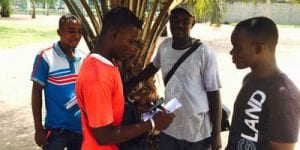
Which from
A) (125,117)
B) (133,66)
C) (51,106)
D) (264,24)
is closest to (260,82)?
(264,24)

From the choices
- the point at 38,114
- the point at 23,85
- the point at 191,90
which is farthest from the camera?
the point at 23,85

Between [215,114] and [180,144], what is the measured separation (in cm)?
31

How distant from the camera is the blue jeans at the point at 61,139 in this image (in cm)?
282

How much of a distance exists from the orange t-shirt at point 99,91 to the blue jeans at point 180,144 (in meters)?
0.96

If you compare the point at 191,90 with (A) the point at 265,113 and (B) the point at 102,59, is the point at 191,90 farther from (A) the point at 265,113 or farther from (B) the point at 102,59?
(B) the point at 102,59

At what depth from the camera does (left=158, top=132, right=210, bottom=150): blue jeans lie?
2801mm

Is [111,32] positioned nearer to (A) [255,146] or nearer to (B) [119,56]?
(B) [119,56]

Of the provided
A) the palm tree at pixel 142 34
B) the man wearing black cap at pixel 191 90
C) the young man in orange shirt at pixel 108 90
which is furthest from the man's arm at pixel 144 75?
the young man in orange shirt at pixel 108 90

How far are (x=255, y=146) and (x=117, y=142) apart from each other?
0.65 meters

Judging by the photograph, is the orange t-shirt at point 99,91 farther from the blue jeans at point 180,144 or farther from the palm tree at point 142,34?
the palm tree at point 142,34

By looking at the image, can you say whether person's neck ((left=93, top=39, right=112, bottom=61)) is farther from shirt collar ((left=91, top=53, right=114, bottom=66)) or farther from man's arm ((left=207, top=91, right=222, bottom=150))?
man's arm ((left=207, top=91, right=222, bottom=150))

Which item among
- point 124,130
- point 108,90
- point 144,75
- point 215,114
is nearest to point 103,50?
point 108,90

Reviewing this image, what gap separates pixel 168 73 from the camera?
2.84 metres

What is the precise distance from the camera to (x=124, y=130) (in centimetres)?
193
